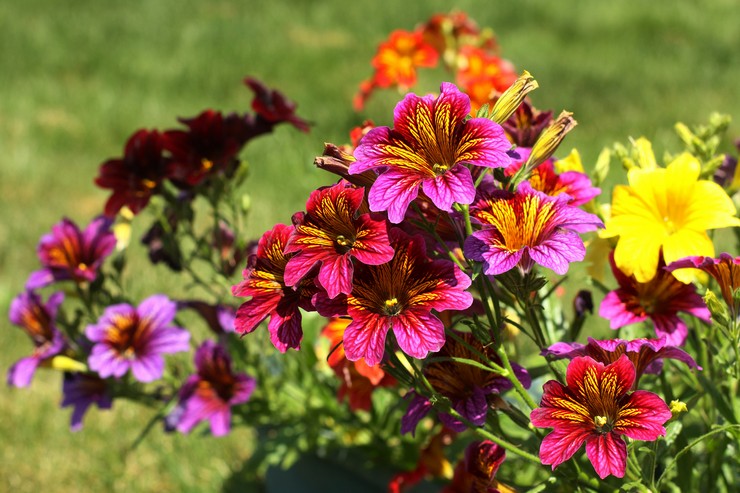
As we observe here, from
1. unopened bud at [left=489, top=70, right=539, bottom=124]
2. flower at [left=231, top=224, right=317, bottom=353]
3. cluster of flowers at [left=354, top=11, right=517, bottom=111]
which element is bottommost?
flower at [left=231, top=224, right=317, bottom=353]

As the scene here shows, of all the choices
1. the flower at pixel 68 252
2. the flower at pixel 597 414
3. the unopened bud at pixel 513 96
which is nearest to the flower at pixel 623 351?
the flower at pixel 597 414

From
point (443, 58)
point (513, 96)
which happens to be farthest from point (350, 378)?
point (443, 58)

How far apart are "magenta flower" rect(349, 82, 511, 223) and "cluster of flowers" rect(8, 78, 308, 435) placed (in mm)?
541

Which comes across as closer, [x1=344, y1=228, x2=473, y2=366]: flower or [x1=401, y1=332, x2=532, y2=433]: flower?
[x1=344, y1=228, x2=473, y2=366]: flower

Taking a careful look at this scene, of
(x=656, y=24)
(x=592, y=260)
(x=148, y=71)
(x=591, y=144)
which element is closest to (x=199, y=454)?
(x=592, y=260)

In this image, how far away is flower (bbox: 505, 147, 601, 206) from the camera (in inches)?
43.0

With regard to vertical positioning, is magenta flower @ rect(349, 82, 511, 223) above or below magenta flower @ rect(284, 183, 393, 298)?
above

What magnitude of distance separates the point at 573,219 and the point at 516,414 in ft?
0.78

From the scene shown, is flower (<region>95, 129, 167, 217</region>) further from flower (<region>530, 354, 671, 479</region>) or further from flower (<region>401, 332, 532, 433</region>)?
flower (<region>530, 354, 671, 479</region>)

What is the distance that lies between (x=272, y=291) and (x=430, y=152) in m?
0.22

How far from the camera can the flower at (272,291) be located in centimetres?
89

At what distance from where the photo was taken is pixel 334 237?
0.88m

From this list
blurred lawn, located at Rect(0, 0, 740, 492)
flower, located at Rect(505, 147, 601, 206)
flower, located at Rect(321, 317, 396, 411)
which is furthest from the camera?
blurred lawn, located at Rect(0, 0, 740, 492)

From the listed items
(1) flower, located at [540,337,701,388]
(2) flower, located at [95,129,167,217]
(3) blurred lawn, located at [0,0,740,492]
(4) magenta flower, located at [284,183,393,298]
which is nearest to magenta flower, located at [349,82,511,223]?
(4) magenta flower, located at [284,183,393,298]
